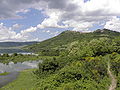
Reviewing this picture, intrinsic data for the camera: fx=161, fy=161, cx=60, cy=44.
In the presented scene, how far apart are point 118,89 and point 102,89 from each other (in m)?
3.80

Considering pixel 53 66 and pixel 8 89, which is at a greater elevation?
pixel 53 66

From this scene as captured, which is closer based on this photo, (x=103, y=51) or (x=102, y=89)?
(x=102, y=89)

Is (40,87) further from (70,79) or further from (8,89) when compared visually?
(8,89)

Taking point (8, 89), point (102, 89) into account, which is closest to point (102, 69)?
point (102, 89)

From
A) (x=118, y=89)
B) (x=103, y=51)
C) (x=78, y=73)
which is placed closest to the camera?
(x=118, y=89)

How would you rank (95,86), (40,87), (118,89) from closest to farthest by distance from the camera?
(118,89)
(95,86)
(40,87)

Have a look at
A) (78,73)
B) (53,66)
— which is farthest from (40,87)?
(53,66)

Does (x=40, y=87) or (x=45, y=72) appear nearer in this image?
(x=40, y=87)

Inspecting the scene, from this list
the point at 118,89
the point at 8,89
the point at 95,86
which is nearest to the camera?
the point at 118,89

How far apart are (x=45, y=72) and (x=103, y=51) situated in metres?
49.7

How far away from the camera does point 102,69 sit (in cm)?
5375

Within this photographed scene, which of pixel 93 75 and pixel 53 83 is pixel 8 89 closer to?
pixel 53 83

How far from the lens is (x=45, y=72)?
6125cm

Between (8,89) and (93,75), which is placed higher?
(93,75)
